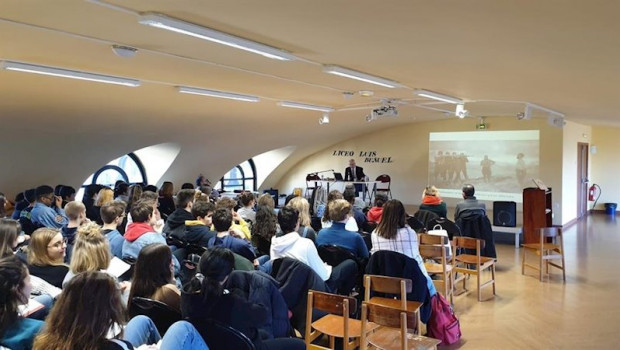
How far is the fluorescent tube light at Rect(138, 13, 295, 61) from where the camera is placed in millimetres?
3737

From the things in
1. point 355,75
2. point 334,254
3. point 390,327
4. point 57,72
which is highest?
point 355,75

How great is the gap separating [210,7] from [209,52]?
1741mm

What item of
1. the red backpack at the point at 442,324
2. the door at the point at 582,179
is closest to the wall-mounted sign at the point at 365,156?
the door at the point at 582,179

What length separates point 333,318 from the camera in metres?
3.72

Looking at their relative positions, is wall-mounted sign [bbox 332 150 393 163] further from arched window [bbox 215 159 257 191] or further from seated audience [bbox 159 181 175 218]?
seated audience [bbox 159 181 175 218]

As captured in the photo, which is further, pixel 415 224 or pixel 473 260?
pixel 415 224

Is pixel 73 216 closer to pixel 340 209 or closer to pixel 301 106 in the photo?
pixel 340 209

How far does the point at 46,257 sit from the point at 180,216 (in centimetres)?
179

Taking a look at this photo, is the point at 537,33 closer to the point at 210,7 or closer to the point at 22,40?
the point at 210,7

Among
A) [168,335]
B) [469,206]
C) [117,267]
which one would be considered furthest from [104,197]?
[469,206]

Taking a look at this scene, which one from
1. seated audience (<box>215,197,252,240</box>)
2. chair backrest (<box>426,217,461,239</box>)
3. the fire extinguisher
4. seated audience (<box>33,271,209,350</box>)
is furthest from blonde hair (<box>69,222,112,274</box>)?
the fire extinguisher

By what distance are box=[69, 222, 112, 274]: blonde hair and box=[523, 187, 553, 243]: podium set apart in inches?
325

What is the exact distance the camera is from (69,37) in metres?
4.52

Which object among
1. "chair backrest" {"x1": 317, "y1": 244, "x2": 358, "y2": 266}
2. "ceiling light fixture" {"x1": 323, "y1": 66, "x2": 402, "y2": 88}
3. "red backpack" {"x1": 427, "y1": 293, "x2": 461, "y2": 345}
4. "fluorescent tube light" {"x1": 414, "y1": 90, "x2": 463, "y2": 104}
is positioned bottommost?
"red backpack" {"x1": 427, "y1": 293, "x2": 461, "y2": 345}
